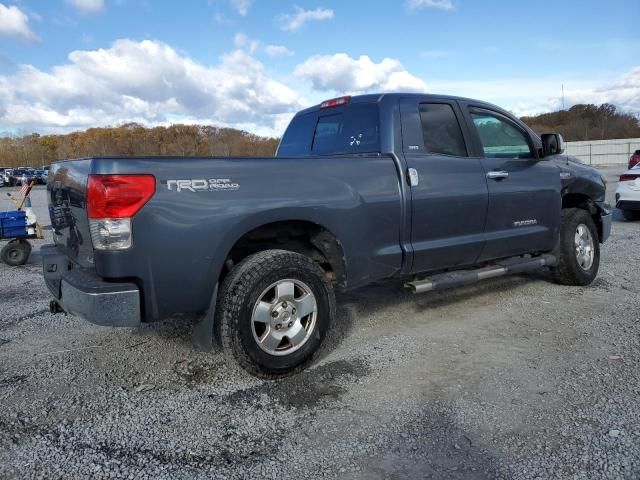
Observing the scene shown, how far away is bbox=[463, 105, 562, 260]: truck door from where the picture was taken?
15.6ft

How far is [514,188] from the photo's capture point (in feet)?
16.0

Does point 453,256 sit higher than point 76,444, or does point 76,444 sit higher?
point 453,256

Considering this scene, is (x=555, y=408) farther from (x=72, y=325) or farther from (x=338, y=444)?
(x=72, y=325)

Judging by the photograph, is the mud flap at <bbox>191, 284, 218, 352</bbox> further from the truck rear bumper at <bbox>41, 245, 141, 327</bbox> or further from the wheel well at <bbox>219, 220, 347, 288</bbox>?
the truck rear bumper at <bbox>41, 245, 141, 327</bbox>

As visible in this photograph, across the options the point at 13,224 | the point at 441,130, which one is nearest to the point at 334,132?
the point at 441,130

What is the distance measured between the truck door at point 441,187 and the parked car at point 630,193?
308 inches

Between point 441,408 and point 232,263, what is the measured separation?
1650mm

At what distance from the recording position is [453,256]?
4.44m

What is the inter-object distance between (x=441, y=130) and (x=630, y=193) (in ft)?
26.9

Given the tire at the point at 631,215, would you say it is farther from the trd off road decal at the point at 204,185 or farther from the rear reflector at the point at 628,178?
the trd off road decal at the point at 204,185

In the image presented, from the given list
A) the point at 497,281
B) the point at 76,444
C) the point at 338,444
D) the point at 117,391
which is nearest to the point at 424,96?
the point at 497,281

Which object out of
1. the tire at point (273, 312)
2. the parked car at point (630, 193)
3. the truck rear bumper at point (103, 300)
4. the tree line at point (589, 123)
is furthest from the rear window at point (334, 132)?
the tree line at point (589, 123)

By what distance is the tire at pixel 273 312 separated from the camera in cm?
332

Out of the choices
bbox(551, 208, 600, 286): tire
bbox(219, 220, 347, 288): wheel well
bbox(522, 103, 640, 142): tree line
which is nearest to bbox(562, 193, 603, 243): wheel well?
bbox(551, 208, 600, 286): tire
